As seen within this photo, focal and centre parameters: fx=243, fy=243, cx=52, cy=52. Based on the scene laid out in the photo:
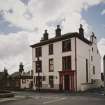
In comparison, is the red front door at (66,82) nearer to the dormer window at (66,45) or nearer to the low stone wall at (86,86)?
the low stone wall at (86,86)

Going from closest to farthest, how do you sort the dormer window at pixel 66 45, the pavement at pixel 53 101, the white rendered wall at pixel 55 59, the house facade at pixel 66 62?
the pavement at pixel 53 101
the house facade at pixel 66 62
the white rendered wall at pixel 55 59
the dormer window at pixel 66 45

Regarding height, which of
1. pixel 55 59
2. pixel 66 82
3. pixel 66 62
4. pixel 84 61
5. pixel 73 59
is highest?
pixel 55 59

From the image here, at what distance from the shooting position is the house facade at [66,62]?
41.8 m

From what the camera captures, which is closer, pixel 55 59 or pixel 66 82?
pixel 66 82

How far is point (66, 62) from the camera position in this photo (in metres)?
42.7

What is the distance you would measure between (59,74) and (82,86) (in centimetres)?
463

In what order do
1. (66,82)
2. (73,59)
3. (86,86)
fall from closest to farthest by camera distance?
(73,59), (66,82), (86,86)

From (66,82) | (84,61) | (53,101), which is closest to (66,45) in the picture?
(84,61)

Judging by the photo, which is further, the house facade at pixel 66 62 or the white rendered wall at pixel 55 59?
the white rendered wall at pixel 55 59

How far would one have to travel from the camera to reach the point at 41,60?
48344 mm

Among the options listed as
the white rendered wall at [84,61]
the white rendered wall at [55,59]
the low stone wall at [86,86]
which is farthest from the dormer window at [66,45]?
the low stone wall at [86,86]

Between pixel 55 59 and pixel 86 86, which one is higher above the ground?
pixel 55 59

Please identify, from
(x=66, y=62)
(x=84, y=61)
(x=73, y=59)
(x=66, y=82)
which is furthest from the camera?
(x=84, y=61)

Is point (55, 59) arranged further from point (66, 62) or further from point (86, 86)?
point (86, 86)
